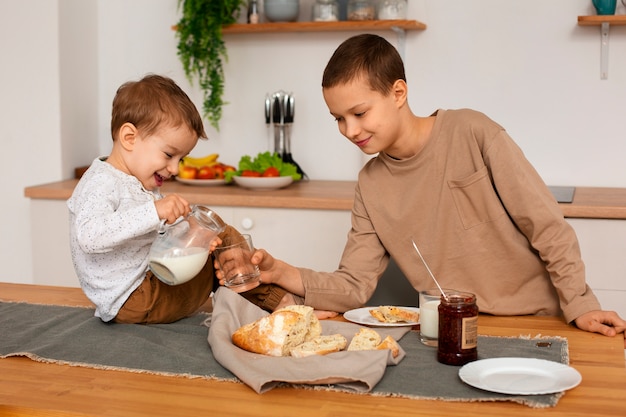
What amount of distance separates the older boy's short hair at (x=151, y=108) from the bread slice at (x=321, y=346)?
0.60 meters

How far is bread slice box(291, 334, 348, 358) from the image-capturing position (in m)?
1.40

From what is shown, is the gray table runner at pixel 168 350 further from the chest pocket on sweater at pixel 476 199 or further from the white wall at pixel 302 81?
the white wall at pixel 302 81

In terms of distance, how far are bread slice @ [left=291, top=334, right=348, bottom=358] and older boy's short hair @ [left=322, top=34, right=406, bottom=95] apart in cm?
64

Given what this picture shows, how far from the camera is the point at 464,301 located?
1371 mm

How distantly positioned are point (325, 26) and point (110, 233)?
1.89m

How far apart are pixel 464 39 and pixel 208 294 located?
1896mm

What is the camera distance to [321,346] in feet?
4.68

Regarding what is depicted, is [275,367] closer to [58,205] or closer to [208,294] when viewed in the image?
[208,294]

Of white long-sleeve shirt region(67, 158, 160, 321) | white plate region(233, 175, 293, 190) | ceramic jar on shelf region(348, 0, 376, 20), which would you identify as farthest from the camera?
ceramic jar on shelf region(348, 0, 376, 20)

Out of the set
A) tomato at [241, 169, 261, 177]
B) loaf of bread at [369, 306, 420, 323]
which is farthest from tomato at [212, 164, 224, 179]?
loaf of bread at [369, 306, 420, 323]

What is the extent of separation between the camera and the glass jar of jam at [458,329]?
137cm

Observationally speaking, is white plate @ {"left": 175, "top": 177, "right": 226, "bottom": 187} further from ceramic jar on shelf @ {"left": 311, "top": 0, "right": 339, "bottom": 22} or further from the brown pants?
the brown pants

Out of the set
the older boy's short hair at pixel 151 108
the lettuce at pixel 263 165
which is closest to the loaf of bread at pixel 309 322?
the older boy's short hair at pixel 151 108

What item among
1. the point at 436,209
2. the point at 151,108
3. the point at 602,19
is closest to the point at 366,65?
the point at 436,209
